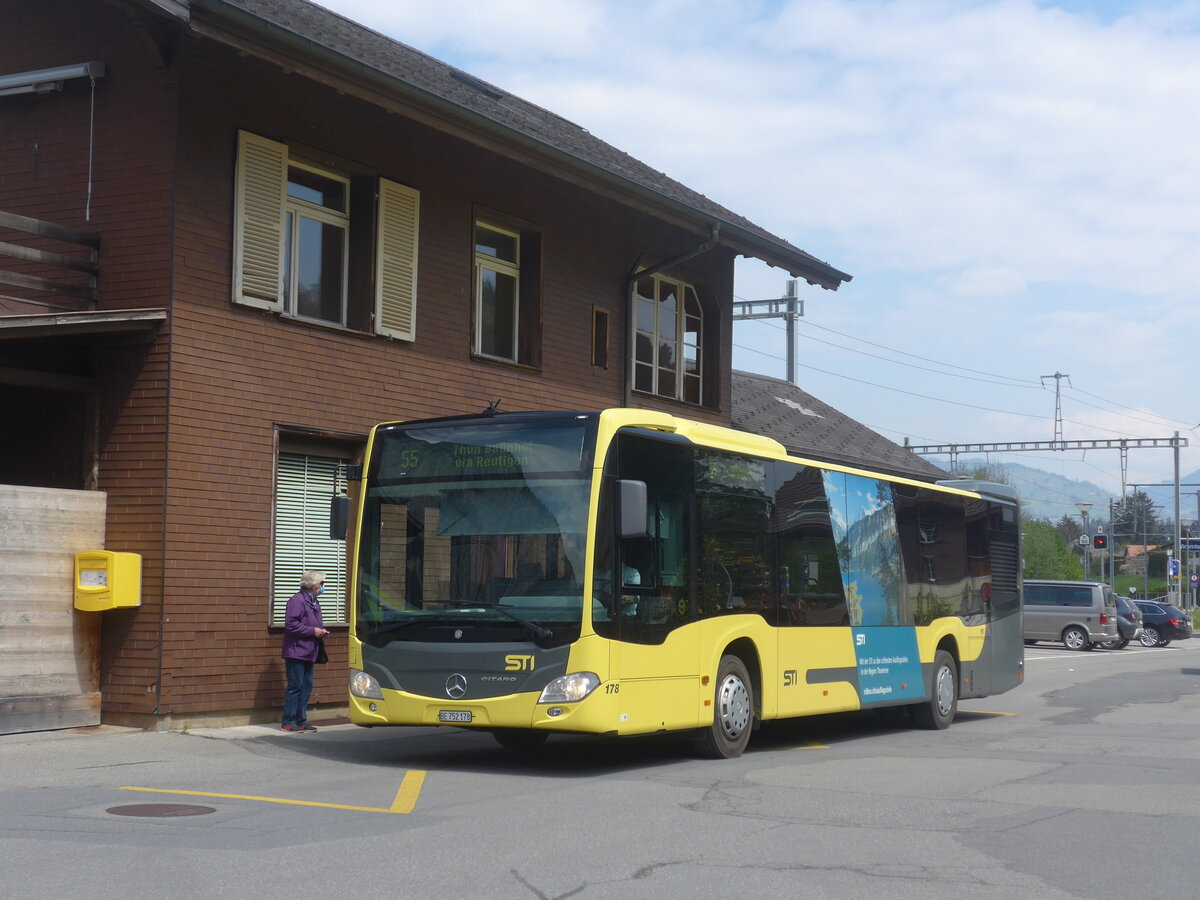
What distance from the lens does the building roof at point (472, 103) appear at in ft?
44.4

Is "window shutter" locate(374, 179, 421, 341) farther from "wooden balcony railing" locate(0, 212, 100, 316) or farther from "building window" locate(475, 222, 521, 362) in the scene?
"wooden balcony railing" locate(0, 212, 100, 316)

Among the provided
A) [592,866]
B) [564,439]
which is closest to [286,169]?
[564,439]

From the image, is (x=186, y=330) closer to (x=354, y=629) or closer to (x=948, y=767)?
(x=354, y=629)

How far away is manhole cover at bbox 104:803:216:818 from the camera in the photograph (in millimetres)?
8703

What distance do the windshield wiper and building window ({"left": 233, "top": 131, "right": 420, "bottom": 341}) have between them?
16.7ft

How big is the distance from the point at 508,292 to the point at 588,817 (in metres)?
10.9

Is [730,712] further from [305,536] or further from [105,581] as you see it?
[105,581]

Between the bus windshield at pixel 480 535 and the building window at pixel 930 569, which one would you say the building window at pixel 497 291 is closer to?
the building window at pixel 930 569

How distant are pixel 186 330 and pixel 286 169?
232cm

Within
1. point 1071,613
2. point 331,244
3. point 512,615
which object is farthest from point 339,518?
point 1071,613

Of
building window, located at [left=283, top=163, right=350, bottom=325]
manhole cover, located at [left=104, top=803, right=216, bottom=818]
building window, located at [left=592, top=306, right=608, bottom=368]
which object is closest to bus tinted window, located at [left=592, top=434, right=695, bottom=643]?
manhole cover, located at [left=104, top=803, right=216, bottom=818]

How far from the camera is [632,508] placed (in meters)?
11.1

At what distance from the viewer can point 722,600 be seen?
41.5 ft

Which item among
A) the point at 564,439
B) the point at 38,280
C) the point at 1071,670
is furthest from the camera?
the point at 1071,670
